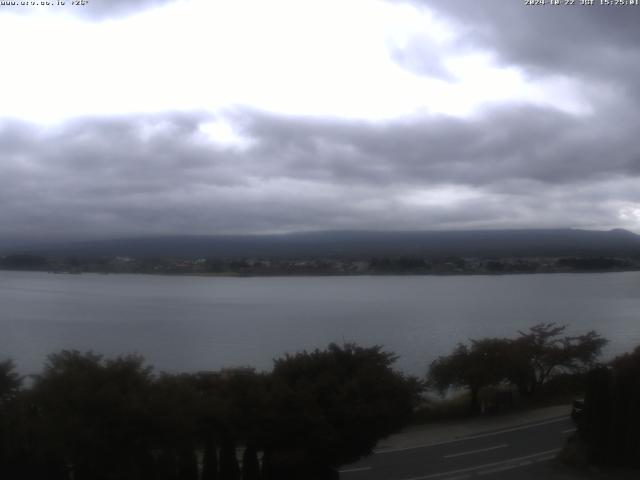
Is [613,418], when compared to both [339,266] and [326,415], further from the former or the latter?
[339,266]

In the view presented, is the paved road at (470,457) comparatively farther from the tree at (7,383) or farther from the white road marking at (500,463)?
the tree at (7,383)

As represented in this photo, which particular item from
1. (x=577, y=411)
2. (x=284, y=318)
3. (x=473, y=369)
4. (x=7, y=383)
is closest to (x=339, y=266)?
(x=284, y=318)

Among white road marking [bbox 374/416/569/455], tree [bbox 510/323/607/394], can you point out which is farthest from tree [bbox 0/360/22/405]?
tree [bbox 510/323/607/394]

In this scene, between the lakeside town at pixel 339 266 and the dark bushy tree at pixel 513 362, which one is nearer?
the dark bushy tree at pixel 513 362

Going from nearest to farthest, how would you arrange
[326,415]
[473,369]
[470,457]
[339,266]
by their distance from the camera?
[326,415] → [470,457] → [473,369] → [339,266]

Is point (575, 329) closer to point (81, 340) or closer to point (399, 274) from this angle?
point (81, 340)

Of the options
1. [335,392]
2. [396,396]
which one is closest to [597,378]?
[396,396]

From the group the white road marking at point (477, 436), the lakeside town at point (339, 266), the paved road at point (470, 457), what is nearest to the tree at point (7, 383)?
the paved road at point (470, 457)

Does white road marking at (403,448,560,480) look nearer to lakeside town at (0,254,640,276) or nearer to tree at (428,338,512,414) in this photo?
tree at (428,338,512,414)
